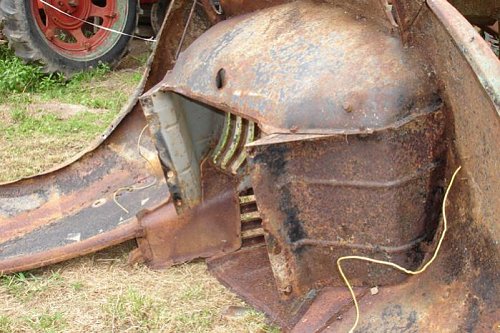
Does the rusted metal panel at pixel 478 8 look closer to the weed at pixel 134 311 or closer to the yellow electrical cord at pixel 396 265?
the yellow electrical cord at pixel 396 265

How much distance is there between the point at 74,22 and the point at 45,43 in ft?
1.19

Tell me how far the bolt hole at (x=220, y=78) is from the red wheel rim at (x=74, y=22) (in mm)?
3498

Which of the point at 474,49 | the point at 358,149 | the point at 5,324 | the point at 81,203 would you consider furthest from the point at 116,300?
the point at 474,49

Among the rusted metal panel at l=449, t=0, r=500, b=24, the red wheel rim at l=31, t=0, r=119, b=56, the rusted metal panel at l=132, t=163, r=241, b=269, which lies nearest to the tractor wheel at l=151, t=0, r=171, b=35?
the red wheel rim at l=31, t=0, r=119, b=56

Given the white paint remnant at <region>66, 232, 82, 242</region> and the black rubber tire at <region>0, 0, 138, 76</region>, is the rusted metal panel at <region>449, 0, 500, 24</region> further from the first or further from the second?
the black rubber tire at <region>0, 0, 138, 76</region>

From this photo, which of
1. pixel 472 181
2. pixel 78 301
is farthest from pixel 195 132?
pixel 472 181

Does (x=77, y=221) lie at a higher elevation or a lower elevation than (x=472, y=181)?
lower

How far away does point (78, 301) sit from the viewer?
2965mm

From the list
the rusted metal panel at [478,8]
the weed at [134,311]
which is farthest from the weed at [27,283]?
the rusted metal panel at [478,8]

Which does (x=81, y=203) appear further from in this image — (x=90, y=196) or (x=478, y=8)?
(x=478, y=8)

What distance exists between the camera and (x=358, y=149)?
226 cm

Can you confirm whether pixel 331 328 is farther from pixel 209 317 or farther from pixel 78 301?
pixel 78 301

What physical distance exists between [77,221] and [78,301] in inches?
19.6

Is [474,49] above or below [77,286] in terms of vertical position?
above
